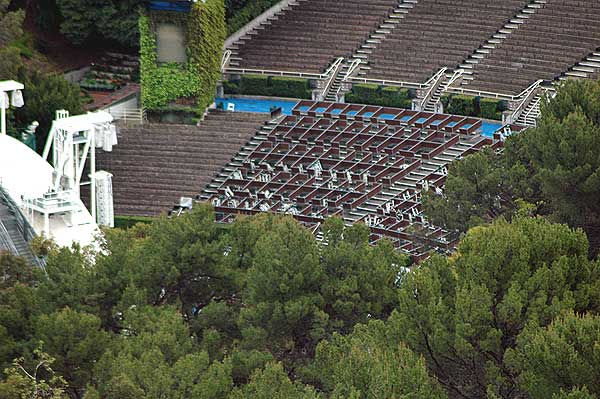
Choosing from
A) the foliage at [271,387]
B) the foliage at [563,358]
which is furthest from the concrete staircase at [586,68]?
the foliage at [563,358]

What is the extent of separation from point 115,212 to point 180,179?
3.45m

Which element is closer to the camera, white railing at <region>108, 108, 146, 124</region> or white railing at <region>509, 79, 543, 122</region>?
white railing at <region>509, 79, 543, 122</region>

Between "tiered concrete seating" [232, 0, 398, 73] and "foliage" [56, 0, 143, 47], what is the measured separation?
5.38 meters

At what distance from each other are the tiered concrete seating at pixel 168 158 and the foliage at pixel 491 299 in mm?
28172

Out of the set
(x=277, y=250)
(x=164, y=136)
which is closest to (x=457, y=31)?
(x=164, y=136)

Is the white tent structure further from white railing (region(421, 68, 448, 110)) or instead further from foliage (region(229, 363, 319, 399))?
foliage (region(229, 363, 319, 399))

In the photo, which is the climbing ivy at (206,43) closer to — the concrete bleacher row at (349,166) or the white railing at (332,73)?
the concrete bleacher row at (349,166)

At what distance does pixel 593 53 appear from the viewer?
83250mm

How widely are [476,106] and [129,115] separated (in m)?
16.3

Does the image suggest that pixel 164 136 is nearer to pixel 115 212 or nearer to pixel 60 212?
pixel 115 212

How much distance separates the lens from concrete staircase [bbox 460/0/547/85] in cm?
8494

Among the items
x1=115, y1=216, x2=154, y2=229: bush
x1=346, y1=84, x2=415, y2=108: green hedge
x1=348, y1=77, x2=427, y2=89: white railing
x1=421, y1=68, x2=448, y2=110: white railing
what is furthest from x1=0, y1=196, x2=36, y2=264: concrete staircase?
x1=421, y1=68, x2=448, y2=110: white railing

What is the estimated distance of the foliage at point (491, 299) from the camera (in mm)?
48906

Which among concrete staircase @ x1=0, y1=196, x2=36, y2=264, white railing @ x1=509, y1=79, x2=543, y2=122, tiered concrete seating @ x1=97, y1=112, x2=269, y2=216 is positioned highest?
white railing @ x1=509, y1=79, x2=543, y2=122
